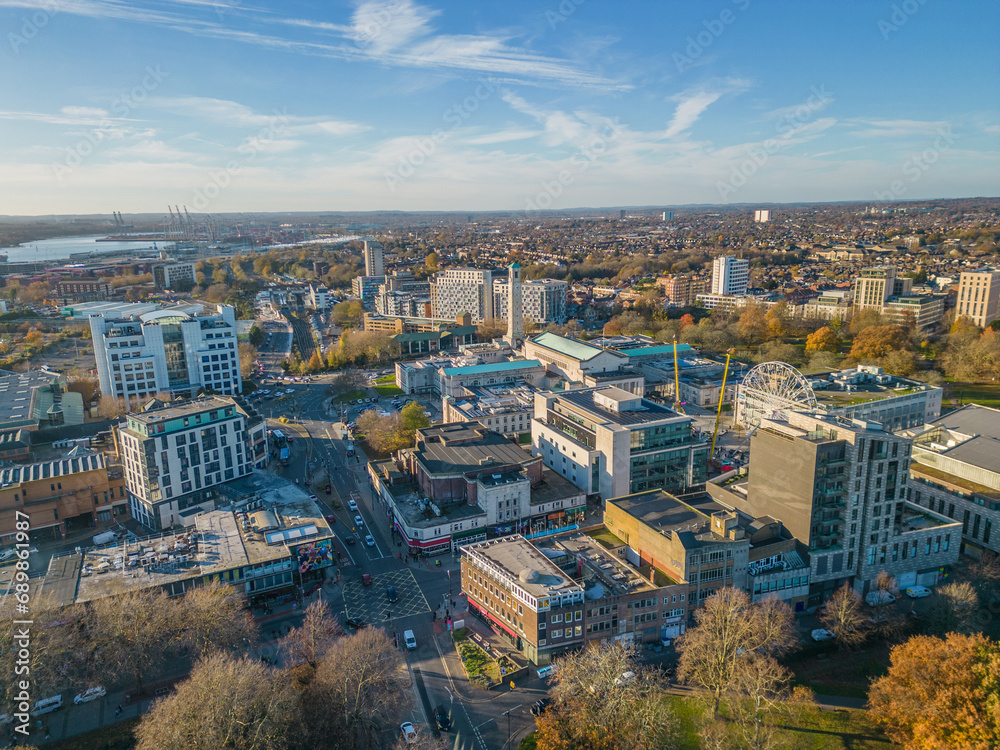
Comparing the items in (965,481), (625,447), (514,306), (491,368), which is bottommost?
(965,481)

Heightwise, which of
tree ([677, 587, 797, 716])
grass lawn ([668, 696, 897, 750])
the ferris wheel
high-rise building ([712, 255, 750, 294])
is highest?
high-rise building ([712, 255, 750, 294])

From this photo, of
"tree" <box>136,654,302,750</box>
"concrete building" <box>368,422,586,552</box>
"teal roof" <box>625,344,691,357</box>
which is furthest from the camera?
"teal roof" <box>625,344,691,357</box>

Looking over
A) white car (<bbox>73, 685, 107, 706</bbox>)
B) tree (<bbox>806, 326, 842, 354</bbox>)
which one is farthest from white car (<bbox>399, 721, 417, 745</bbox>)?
tree (<bbox>806, 326, 842, 354</bbox>)

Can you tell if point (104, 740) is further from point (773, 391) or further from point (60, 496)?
point (773, 391)

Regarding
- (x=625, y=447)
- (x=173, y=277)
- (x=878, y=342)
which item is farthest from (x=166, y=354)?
(x=173, y=277)

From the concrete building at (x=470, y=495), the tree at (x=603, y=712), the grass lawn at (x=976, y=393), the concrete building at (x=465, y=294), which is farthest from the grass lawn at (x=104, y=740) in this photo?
the concrete building at (x=465, y=294)

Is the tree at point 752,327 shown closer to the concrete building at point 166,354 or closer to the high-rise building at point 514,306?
the high-rise building at point 514,306

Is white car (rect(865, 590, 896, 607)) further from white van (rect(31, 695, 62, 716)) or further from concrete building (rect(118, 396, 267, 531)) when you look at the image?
concrete building (rect(118, 396, 267, 531))
